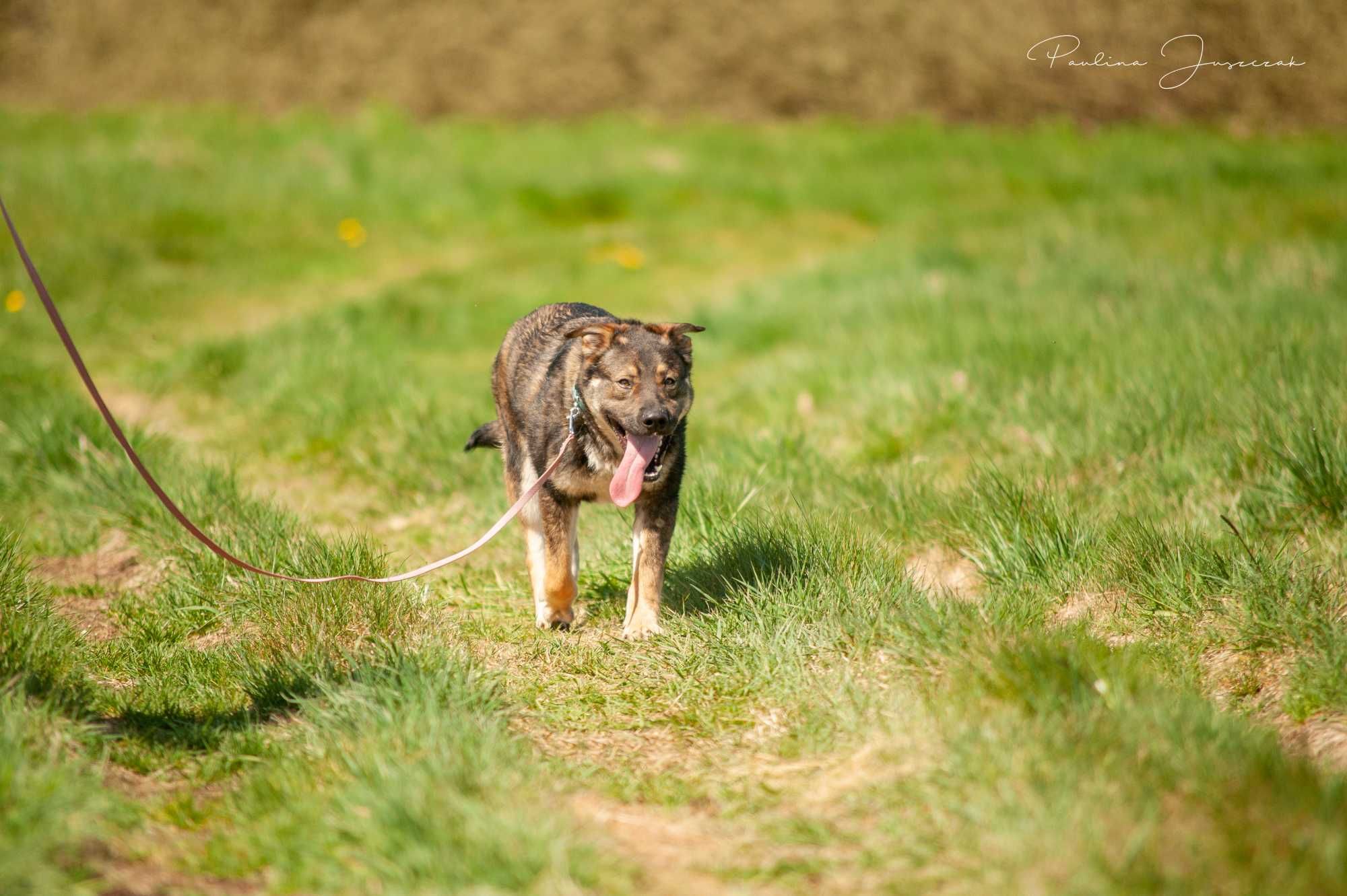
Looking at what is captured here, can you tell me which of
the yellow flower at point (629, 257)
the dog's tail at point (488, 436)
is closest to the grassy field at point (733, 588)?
the yellow flower at point (629, 257)

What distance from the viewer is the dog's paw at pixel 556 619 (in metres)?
4.53

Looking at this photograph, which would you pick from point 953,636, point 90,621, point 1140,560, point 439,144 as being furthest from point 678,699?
point 439,144

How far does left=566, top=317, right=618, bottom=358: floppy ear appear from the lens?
14.4ft

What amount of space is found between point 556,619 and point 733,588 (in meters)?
0.73

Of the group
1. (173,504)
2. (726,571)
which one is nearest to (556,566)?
(726,571)

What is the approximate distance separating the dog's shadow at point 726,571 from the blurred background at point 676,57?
12.0m

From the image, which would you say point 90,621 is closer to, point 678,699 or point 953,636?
point 678,699

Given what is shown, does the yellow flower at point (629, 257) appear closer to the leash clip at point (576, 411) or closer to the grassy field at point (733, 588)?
the grassy field at point (733, 588)

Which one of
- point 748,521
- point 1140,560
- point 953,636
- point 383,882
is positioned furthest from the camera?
point 748,521

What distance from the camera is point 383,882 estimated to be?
9.11 feet

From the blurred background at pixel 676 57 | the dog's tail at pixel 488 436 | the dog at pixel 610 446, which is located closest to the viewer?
the dog at pixel 610 446

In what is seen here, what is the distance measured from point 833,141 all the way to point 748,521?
33.9 ft

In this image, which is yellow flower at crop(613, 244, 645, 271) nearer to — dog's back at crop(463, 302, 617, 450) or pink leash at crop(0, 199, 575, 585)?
dog's back at crop(463, 302, 617, 450)

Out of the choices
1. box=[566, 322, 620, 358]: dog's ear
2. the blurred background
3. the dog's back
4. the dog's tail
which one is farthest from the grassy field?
the blurred background
